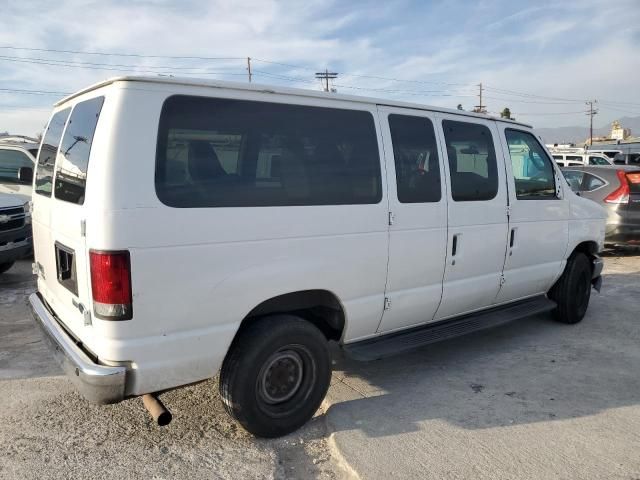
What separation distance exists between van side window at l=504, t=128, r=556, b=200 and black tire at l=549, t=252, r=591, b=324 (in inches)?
37.1

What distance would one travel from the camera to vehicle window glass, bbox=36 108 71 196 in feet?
12.3

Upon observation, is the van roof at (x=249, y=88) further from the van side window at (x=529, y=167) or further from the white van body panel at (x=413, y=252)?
the van side window at (x=529, y=167)

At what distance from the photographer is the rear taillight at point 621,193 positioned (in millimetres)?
9426

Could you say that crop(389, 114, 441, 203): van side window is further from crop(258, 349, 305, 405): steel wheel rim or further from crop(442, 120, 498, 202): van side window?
crop(258, 349, 305, 405): steel wheel rim

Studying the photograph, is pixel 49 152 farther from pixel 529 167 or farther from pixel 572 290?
pixel 572 290

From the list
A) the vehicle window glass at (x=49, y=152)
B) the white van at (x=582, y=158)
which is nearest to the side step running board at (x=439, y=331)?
the vehicle window glass at (x=49, y=152)

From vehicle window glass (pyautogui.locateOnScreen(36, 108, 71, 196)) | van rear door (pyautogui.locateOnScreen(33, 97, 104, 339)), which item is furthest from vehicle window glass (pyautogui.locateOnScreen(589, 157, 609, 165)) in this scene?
van rear door (pyautogui.locateOnScreen(33, 97, 104, 339))

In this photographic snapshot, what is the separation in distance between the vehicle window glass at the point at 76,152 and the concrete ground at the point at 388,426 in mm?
1540

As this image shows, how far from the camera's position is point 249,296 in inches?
126

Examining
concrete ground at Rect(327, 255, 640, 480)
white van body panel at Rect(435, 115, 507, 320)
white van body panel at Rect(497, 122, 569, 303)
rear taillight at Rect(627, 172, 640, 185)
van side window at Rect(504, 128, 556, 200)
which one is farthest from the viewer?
rear taillight at Rect(627, 172, 640, 185)

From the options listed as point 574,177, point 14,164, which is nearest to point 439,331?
point 574,177

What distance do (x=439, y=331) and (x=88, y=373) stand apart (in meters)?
2.75

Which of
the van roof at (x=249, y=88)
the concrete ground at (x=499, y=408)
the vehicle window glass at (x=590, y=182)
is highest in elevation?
the van roof at (x=249, y=88)

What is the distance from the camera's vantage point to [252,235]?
3.18m
